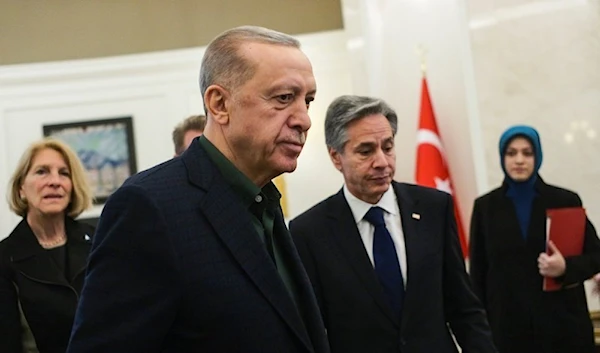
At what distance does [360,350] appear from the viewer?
2.28m

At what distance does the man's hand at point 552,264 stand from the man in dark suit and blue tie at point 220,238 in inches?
91.7

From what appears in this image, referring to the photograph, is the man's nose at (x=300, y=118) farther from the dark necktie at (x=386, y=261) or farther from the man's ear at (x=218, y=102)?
the dark necktie at (x=386, y=261)

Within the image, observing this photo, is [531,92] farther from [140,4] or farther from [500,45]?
[140,4]

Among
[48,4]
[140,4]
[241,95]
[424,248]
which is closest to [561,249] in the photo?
[424,248]

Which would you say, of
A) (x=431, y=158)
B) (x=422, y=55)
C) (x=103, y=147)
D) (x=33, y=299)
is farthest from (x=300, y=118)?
(x=103, y=147)

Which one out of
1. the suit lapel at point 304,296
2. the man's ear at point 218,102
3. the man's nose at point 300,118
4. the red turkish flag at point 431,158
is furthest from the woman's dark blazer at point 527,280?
the man's ear at point 218,102

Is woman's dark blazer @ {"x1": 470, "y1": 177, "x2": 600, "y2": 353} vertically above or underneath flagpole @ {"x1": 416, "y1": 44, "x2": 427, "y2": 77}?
underneath

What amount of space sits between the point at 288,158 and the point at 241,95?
0.48 ft

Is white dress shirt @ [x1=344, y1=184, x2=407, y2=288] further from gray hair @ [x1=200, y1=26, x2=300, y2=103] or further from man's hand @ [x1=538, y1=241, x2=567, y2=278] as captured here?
man's hand @ [x1=538, y1=241, x2=567, y2=278]

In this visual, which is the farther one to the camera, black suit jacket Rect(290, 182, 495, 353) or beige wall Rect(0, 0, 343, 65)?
beige wall Rect(0, 0, 343, 65)

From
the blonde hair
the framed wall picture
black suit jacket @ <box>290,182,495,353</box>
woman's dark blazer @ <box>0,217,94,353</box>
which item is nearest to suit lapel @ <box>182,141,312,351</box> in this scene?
black suit jacket @ <box>290,182,495,353</box>

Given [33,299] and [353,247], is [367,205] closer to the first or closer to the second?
[353,247]

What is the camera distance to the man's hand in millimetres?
3559

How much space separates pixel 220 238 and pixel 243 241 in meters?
0.04
